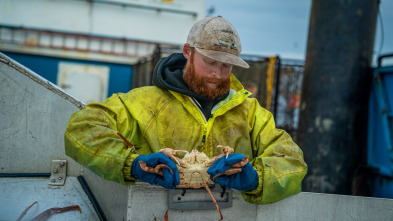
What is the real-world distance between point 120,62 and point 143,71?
6.32ft

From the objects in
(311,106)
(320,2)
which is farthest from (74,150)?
(320,2)

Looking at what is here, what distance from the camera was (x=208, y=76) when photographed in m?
2.53

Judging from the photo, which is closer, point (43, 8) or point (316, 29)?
point (316, 29)

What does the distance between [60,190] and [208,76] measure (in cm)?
128

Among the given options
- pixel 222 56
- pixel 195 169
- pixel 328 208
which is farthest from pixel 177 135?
pixel 328 208

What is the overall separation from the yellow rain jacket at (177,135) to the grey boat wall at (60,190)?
148mm

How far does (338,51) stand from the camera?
4688mm

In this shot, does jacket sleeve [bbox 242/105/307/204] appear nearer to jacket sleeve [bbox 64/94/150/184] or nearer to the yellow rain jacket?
the yellow rain jacket

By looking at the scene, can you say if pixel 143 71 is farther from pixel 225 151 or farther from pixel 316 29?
pixel 225 151

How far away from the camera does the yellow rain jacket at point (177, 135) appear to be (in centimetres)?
213

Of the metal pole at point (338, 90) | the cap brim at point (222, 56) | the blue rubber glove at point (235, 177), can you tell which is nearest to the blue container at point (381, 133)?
the metal pole at point (338, 90)

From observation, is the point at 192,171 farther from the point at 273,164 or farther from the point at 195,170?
the point at 273,164

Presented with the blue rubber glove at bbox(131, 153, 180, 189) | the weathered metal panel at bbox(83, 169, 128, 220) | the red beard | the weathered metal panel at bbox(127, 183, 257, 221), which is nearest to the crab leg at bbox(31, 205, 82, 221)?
the weathered metal panel at bbox(83, 169, 128, 220)

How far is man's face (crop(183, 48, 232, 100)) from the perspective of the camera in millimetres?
2520
